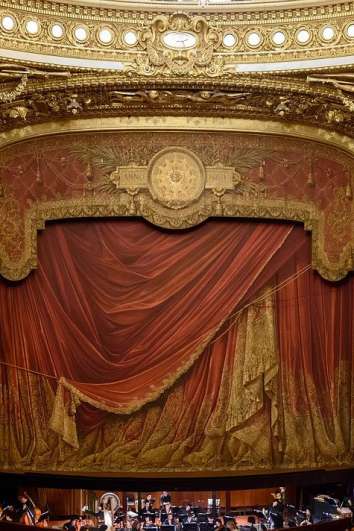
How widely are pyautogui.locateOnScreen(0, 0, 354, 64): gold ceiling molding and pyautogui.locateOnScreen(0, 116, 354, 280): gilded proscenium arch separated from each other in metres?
0.91

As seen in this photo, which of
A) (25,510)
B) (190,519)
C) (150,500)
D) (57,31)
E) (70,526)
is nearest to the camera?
(70,526)

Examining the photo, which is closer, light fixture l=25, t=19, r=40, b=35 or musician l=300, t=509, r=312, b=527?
musician l=300, t=509, r=312, b=527

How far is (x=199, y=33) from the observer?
1269cm

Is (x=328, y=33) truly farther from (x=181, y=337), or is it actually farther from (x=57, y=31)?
(x=181, y=337)

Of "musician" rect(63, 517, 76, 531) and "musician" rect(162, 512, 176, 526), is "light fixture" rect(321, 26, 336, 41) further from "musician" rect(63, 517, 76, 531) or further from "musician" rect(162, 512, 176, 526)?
"musician" rect(63, 517, 76, 531)

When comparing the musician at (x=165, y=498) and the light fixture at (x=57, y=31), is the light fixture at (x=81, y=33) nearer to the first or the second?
the light fixture at (x=57, y=31)

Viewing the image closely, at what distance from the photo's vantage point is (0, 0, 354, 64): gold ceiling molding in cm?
1236

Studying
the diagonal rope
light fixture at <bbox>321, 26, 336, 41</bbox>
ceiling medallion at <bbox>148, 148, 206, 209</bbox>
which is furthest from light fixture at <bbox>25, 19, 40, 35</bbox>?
the diagonal rope

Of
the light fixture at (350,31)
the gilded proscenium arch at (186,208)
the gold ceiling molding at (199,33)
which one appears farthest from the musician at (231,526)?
the light fixture at (350,31)

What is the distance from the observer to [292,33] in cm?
1265

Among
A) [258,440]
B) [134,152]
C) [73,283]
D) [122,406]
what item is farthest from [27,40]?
[258,440]

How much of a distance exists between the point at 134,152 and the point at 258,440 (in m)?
4.40

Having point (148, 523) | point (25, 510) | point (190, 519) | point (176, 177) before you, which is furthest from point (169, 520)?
point (176, 177)

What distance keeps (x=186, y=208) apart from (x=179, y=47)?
2224 mm
